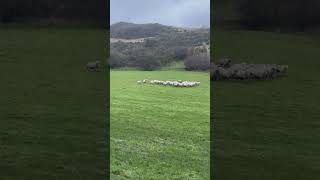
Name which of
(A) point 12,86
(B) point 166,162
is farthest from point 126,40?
(B) point 166,162

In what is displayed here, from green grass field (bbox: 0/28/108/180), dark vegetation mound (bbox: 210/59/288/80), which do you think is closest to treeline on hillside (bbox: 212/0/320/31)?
dark vegetation mound (bbox: 210/59/288/80)

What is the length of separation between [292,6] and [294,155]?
13.1 feet

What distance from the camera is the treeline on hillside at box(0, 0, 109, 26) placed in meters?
8.97

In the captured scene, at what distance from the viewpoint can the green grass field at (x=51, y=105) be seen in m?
6.54

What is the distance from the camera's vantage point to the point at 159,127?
857 cm

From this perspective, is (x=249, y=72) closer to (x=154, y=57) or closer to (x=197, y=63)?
(x=197, y=63)

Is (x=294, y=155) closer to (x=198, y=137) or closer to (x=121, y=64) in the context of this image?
(x=198, y=137)

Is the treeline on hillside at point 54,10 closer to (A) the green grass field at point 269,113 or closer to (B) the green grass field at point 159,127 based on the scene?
(B) the green grass field at point 159,127

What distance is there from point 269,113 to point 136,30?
177 inches

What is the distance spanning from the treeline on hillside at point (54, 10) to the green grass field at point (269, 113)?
2.70m

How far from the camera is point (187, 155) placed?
739 centimetres

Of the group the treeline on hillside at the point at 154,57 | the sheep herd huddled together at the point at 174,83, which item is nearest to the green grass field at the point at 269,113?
the treeline on hillside at the point at 154,57

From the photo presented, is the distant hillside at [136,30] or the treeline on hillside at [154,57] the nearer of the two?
the treeline on hillside at [154,57]

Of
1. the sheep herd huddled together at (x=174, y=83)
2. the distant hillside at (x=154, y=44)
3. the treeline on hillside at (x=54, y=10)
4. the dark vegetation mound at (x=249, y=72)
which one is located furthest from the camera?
the distant hillside at (x=154, y=44)
